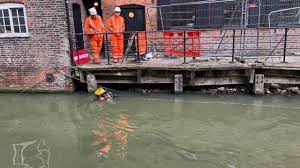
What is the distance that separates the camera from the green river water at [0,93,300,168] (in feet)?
18.0

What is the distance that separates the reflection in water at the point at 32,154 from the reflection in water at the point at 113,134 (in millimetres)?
958

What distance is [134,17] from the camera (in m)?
11.8

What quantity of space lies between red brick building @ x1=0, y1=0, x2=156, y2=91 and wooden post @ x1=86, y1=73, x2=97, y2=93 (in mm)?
633

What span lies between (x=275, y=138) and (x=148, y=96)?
4163mm

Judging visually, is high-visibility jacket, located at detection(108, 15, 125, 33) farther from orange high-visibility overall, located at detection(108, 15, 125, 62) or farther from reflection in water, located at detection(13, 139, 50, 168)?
reflection in water, located at detection(13, 139, 50, 168)

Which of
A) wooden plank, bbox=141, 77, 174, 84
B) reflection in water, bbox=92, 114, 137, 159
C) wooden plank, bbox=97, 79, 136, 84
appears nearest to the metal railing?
wooden plank, bbox=97, 79, 136, 84

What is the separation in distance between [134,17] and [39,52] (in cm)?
377

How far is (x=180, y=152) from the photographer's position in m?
5.70

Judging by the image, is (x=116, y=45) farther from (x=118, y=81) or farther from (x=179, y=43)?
(x=179, y=43)

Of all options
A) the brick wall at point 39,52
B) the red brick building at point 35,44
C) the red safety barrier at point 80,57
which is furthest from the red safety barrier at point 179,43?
the brick wall at point 39,52

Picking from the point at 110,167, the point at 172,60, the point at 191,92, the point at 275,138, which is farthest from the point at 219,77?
the point at 110,167

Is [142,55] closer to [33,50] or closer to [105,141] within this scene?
[33,50]

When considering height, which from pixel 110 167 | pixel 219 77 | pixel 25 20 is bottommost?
pixel 110 167

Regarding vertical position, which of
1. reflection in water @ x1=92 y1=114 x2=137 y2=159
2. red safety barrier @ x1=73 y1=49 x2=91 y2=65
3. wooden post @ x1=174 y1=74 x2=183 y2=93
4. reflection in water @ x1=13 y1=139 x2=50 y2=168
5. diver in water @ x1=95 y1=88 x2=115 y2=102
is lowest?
reflection in water @ x1=13 y1=139 x2=50 y2=168
